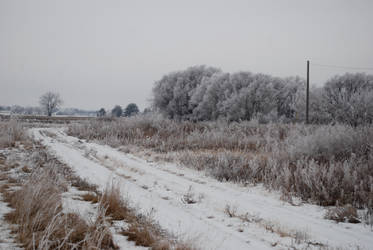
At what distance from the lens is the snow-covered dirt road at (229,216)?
3.51 metres

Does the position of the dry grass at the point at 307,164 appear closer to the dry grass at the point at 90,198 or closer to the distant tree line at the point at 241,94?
the dry grass at the point at 90,198

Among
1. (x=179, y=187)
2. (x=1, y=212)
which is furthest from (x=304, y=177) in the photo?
(x=1, y=212)

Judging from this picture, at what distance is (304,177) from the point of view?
5.89m

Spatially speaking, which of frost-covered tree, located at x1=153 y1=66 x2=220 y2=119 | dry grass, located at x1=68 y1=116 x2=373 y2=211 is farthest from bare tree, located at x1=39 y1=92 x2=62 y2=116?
dry grass, located at x1=68 y1=116 x2=373 y2=211

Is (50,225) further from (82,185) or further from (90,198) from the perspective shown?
(82,185)

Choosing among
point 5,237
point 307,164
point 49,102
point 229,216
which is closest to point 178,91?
point 307,164

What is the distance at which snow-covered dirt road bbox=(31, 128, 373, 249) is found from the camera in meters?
3.51

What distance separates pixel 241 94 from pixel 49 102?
9388 cm

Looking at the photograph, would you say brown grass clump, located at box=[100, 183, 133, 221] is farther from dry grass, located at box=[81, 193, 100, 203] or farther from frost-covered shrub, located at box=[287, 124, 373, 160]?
frost-covered shrub, located at box=[287, 124, 373, 160]

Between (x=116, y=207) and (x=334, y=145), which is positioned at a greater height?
(x=334, y=145)

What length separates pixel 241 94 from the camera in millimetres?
35312

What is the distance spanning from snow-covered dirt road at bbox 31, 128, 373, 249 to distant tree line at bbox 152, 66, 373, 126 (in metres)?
23.3

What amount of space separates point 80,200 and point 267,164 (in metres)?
5.53

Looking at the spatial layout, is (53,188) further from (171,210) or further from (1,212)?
(171,210)
